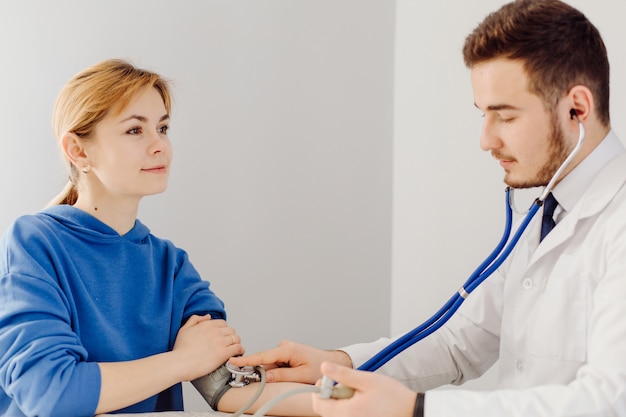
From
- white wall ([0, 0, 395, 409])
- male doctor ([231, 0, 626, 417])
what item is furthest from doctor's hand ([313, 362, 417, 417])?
white wall ([0, 0, 395, 409])

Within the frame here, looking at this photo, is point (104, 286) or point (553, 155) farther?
point (104, 286)

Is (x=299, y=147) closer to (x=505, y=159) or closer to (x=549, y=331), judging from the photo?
(x=505, y=159)

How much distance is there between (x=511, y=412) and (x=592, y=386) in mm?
126

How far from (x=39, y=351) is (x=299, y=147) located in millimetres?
1430

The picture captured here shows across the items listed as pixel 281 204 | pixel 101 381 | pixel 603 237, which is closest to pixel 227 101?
pixel 281 204

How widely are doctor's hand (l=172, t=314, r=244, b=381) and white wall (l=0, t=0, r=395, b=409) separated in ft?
2.71

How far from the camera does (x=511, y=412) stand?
1.11 metres

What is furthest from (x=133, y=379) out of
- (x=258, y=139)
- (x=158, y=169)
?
(x=258, y=139)

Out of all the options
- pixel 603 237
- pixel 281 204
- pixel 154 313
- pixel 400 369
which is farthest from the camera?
pixel 281 204

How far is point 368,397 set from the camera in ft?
3.69

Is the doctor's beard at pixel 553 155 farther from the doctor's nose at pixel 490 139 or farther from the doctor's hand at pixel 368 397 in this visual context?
the doctor's hand at pixel 368 397

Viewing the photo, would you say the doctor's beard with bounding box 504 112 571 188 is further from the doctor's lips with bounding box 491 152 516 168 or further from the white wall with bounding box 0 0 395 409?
the white wall with bounding box 0 0 395 409

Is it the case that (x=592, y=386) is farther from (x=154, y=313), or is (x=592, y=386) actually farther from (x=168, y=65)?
(x=168, y=65)

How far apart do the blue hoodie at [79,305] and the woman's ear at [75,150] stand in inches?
4.5
